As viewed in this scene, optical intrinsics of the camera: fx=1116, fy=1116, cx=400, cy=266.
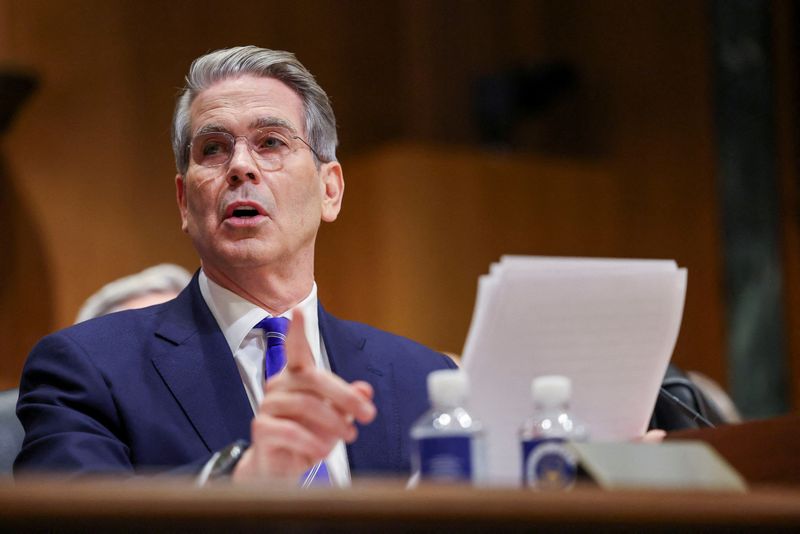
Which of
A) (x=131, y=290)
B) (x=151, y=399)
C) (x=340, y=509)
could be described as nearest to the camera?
(x=340, y=509)

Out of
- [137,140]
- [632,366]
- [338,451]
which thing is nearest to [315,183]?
[338,451]

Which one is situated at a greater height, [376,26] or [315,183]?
[376,26]

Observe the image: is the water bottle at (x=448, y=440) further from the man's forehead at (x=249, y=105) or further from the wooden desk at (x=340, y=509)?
the man's forehead at (x=249, y=105)

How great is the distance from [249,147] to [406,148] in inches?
113

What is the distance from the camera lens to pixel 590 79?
555 cm

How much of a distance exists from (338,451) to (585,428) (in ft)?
1.72

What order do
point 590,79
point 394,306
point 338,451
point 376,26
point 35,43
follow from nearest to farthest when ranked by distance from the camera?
point 338,451 < point 35,43 < point 394,306 < point 376,26 < point 590,79

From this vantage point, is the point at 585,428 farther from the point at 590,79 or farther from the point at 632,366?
the point at 590,79

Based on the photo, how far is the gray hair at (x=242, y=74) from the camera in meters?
1.98

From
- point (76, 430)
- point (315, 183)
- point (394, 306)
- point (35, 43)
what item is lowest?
point (394, 306)

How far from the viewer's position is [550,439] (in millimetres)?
1092

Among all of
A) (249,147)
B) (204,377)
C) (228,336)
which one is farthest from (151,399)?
(249,147)

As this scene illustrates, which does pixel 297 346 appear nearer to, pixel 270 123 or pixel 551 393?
pixel 551 393

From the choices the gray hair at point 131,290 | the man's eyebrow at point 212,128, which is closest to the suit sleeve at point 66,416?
the man's eyebrow at point 212,128
